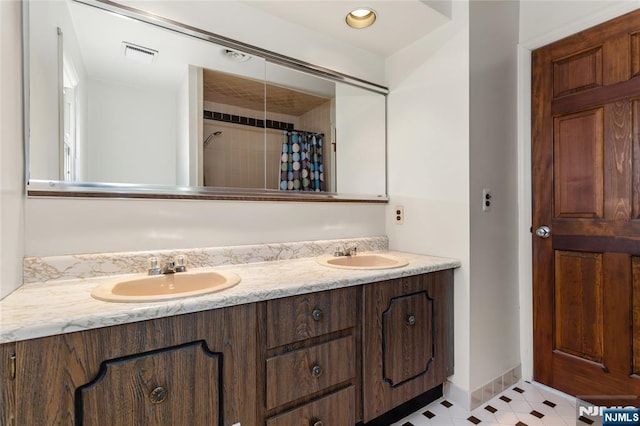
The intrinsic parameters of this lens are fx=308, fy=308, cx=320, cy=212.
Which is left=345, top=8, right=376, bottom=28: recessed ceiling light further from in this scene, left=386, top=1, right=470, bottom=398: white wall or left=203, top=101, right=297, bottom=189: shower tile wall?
left=203, top=101, right=297, bottom=189: shower tile wall

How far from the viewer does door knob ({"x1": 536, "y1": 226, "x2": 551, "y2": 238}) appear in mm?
1794

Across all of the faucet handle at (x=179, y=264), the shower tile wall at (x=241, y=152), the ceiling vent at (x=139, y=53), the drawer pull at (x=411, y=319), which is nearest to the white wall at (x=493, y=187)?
the drawer pull at (x=411, y=319)

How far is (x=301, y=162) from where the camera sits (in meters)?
1.83

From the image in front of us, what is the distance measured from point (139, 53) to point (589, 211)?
2362 mm

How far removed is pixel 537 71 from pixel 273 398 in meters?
2.23

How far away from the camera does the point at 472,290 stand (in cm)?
165

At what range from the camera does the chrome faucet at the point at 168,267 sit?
1269 millimetres

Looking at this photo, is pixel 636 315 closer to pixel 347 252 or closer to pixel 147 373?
pixel 347 252

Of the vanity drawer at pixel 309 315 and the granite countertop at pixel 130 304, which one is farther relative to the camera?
the vanity drawer at pixel 309 315

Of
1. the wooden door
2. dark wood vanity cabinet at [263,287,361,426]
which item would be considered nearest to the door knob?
the wooden door

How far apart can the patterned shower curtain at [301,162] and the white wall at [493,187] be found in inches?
33.7

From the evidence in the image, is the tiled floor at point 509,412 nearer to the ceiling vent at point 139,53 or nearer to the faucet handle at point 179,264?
the faucet handle at point 179,264

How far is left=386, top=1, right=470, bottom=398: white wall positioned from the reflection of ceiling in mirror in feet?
2.00

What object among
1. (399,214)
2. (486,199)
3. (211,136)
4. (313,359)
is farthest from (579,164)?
(211,136)
